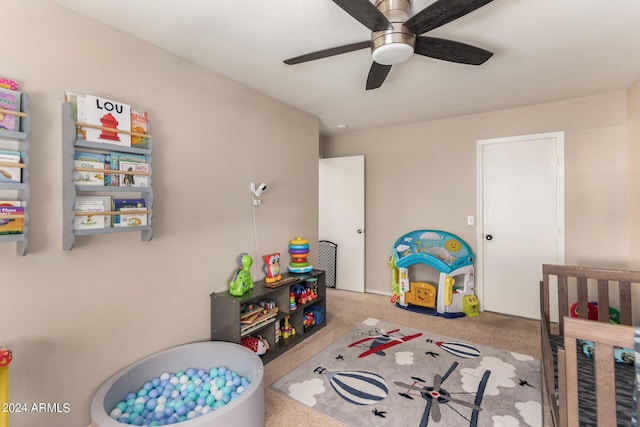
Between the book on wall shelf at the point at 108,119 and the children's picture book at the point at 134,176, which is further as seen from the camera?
the children's picture book at the point at 134,176

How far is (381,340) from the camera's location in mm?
2875

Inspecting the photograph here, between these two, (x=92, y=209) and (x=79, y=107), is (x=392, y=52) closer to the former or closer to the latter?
(x=79, y=107)

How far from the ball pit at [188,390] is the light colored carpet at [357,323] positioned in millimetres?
261

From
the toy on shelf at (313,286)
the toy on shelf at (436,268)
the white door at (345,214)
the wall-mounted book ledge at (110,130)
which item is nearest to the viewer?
the wall-mounted book ledge at (110,130)

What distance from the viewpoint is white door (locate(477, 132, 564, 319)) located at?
3.28 meters

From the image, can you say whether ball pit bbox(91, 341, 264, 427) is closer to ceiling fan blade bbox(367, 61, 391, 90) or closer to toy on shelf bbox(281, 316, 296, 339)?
toy on shelf bbox(281, 316, 296, 339)

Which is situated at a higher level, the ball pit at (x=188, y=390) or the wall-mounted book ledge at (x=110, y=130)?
the wall-mounted book ledge at (x=110, y=130)

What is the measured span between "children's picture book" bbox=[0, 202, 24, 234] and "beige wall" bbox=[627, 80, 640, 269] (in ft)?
14.6

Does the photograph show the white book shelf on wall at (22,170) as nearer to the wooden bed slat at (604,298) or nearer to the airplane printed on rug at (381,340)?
the airplane printed on rug at (381,340)

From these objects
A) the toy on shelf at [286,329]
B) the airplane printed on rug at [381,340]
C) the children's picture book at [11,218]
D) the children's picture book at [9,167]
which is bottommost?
the airplane printed on rug at [381,340]

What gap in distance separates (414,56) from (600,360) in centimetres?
207

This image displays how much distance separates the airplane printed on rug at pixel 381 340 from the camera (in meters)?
2.68

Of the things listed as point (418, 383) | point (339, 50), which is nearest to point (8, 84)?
point (339, 50)

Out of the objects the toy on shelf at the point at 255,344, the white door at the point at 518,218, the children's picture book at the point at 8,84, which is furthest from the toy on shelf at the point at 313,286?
the children's picture book at the point at 8,84
